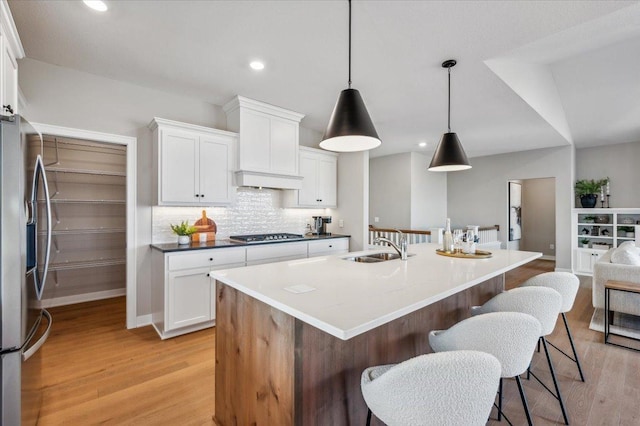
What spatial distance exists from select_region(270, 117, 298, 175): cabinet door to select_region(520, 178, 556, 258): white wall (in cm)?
724

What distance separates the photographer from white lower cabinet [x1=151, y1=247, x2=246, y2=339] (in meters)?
2.96

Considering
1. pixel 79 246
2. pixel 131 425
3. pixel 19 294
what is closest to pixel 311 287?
pixel 19 294

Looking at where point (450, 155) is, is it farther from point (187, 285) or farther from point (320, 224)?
point (187, 285)

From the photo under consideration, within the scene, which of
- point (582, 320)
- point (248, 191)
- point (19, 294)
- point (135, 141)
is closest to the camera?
point (19, 294)

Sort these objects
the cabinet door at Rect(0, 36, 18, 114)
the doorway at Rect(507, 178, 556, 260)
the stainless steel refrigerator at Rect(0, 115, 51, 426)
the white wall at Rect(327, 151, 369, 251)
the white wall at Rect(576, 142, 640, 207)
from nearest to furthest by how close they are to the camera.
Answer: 1. the stainless steel refrigerator at Rect(0, 115, 51, 426)
2. the cabinet door at Rect(0, 36, 18, 114)
3. the white wall at Rect(327, 151, 369, 251)
4. the white wall at Rect(576, 142, 640, 207)
5. the doorway at Rect(507, 178, 556, 260)

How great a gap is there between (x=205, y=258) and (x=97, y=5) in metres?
2.19

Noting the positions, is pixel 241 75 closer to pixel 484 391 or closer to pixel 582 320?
pixel 484 391

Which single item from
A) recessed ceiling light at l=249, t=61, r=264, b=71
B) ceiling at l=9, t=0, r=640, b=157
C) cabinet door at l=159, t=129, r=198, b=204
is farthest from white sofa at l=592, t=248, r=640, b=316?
cabinet door at l=159, t=129, r=198, b=204

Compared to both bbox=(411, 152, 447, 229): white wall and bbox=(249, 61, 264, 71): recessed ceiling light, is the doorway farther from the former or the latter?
bbox=(249, 61, 264, 71): recessed ceiling light

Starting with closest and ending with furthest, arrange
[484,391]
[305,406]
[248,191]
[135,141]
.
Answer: [484,391], [305,406], [135,141], [248,191]

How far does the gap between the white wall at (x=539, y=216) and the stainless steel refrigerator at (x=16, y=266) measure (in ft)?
32.1

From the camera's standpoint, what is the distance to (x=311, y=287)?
4.87 ft

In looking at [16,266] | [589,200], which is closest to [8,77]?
[16,266]

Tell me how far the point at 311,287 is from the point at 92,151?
14.7ft
